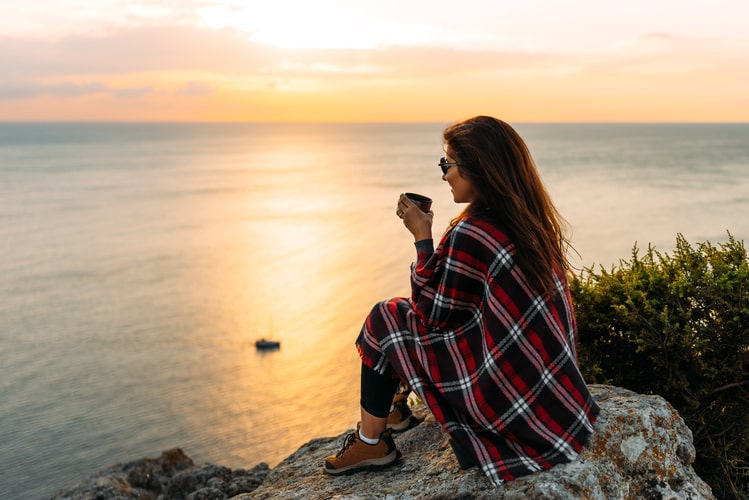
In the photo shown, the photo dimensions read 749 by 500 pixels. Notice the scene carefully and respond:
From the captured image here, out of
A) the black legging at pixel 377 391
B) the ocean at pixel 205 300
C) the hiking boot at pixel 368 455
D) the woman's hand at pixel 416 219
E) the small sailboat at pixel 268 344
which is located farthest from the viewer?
the small sailboat at pixel 268 344

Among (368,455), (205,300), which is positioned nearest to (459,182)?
(368,455)

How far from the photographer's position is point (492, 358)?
12.1 feet

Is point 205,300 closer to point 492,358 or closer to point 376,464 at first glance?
point 376,464

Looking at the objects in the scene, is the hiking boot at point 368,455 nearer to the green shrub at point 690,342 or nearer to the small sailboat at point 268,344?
the green shrub at point 690,342

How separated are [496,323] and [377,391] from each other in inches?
38.9

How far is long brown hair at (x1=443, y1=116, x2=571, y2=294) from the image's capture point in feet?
12.1

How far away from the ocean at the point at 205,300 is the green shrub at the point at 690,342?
14.1 feet

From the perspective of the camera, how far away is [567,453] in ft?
12.3

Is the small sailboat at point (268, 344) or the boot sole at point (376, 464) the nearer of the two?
the boot sole at point (376, 464)

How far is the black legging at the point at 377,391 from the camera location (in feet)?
13.7

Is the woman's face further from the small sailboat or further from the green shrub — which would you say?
the small sailboat

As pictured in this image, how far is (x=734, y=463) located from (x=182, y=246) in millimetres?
51015

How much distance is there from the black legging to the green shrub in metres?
2.15

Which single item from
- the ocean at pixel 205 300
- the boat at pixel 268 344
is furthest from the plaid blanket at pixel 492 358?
the boat at pixel 268 344
